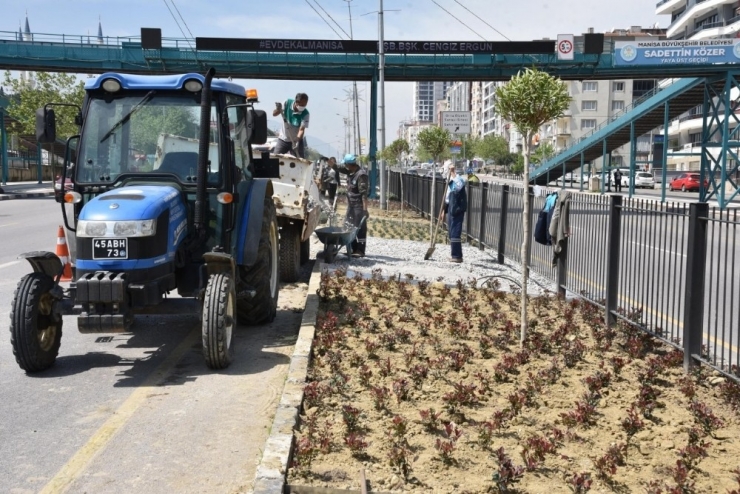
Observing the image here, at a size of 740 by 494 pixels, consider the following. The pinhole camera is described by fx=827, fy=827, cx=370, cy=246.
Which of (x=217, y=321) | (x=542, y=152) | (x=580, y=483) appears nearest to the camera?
(x=580, y=483)

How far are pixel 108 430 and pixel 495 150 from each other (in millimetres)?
118515

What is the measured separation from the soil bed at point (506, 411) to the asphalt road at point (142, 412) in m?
0.46

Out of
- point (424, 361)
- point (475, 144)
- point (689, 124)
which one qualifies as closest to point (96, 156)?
point (424, 361)

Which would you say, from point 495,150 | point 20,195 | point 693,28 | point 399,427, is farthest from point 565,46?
point 495,150

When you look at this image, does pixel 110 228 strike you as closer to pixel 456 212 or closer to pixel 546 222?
pixel 546 222

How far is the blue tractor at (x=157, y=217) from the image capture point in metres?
6.70

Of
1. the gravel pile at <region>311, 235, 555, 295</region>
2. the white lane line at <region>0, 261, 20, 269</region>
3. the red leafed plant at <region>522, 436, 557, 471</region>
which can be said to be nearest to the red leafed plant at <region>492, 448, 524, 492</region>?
the red leafed plant at <region>522, 436, 557, 471</region>

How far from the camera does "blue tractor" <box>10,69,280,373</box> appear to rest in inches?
264

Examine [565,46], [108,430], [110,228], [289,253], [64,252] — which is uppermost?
[565,46]

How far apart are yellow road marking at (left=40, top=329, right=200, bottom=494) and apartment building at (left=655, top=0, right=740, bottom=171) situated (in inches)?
2773

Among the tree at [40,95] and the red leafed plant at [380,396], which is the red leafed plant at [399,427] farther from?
the tree at [40,95]

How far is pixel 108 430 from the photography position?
5.68 meters

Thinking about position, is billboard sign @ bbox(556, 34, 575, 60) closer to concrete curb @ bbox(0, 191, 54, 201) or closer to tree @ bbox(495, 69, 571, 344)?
concrete curb @ bbox(0, 191, 54, 201)

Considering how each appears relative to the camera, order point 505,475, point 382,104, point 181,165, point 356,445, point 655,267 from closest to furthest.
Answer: point 505,475
point 356,445
point 181,165
point 655,267
point 382,104
